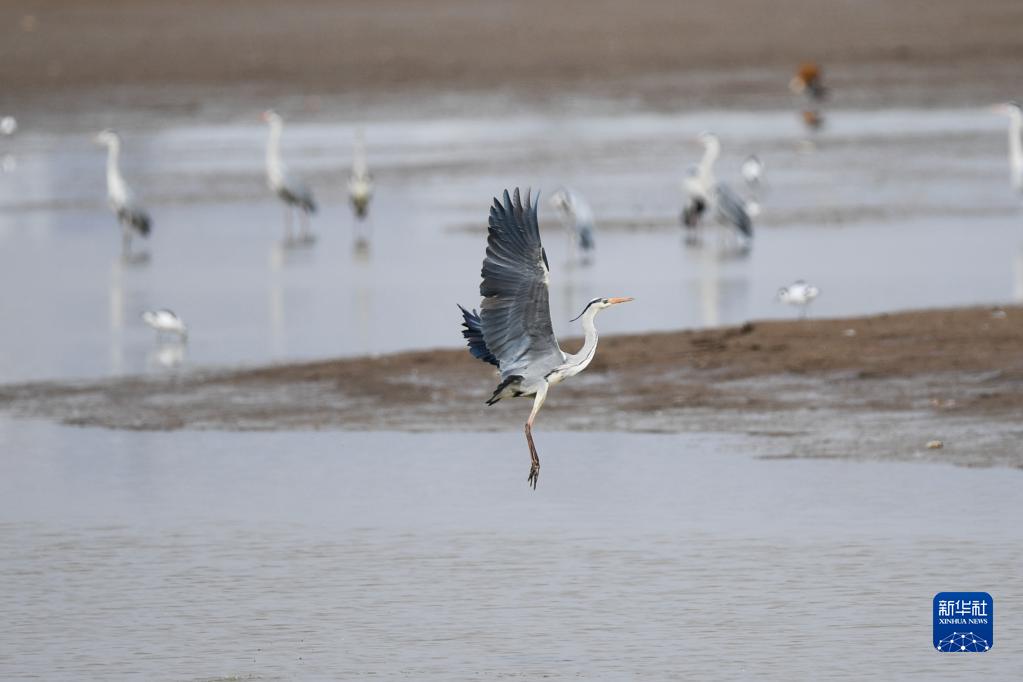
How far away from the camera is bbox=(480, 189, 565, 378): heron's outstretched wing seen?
880cm

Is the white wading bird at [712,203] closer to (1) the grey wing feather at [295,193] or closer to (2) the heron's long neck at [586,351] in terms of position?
(1) the grey wing feather at [295,193]

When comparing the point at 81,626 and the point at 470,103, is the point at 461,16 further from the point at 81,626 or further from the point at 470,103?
the point at 81,626

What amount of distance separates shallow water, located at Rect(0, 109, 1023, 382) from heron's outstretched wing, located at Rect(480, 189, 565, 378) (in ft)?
20.5

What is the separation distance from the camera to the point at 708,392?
13.2 m

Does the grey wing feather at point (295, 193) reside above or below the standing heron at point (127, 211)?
above

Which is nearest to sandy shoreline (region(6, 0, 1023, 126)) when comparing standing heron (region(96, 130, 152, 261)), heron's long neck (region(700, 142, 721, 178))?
heron's long neck (region(700, 142, 721, 178))

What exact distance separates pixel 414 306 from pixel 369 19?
3501cm

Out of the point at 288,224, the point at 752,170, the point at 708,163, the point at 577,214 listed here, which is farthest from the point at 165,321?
the point at 752,170

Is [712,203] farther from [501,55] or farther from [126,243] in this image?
[501,55]

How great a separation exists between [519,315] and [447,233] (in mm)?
13494

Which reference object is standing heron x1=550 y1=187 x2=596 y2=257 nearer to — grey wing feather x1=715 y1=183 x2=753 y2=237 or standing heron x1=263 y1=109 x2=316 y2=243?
grey wing feather x1=715 y1=183 x2=753 y2=237

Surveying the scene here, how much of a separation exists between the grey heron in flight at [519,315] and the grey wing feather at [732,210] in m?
11.1

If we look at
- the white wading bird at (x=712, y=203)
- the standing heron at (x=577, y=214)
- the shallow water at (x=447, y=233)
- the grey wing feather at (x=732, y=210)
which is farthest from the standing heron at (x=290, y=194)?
the grey wing feather at (x=732, y=210)

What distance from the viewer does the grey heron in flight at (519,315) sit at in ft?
28.9
